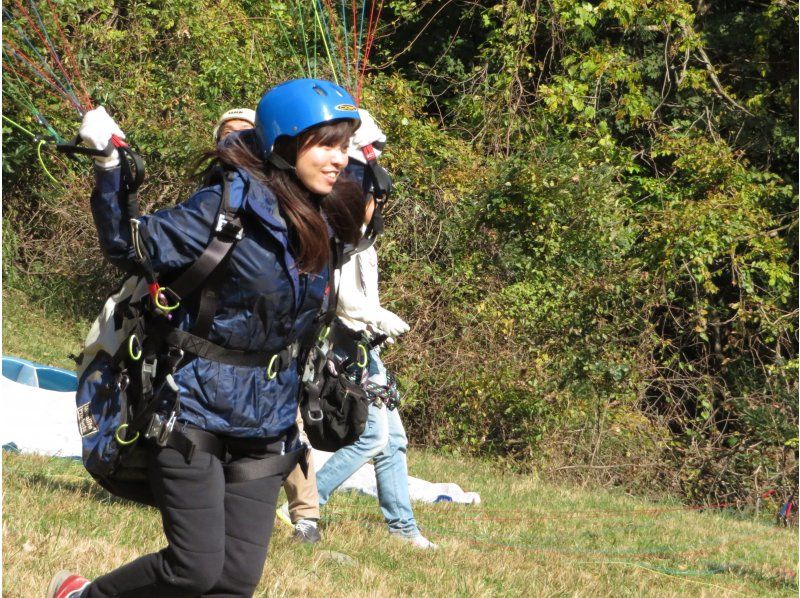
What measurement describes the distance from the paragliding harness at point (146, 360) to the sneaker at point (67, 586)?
1.17 ft

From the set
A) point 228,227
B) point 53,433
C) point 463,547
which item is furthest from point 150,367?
point 53,433

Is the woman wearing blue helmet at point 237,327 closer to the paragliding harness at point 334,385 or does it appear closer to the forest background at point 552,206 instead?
the paragliding harness at point 334,385

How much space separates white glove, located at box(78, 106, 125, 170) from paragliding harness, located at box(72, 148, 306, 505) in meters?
0.05

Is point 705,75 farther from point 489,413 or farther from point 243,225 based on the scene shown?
point 243,225

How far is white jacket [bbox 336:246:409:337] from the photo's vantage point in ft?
16.6

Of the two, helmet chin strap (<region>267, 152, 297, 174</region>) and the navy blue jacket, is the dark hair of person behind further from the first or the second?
the navy blue jacket

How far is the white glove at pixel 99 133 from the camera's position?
283 centimetres

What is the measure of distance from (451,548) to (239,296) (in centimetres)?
310

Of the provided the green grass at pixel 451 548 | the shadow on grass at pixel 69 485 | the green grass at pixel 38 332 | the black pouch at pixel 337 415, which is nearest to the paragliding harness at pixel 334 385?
the black pouch at pixel 337 415

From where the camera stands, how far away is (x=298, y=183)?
10.8 ft

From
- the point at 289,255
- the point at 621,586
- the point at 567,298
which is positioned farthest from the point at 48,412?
the point at 567,298

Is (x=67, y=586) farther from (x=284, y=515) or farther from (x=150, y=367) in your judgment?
(x=284, y=515)

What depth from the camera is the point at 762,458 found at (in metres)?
13.0

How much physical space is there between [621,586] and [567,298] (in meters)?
7.45
